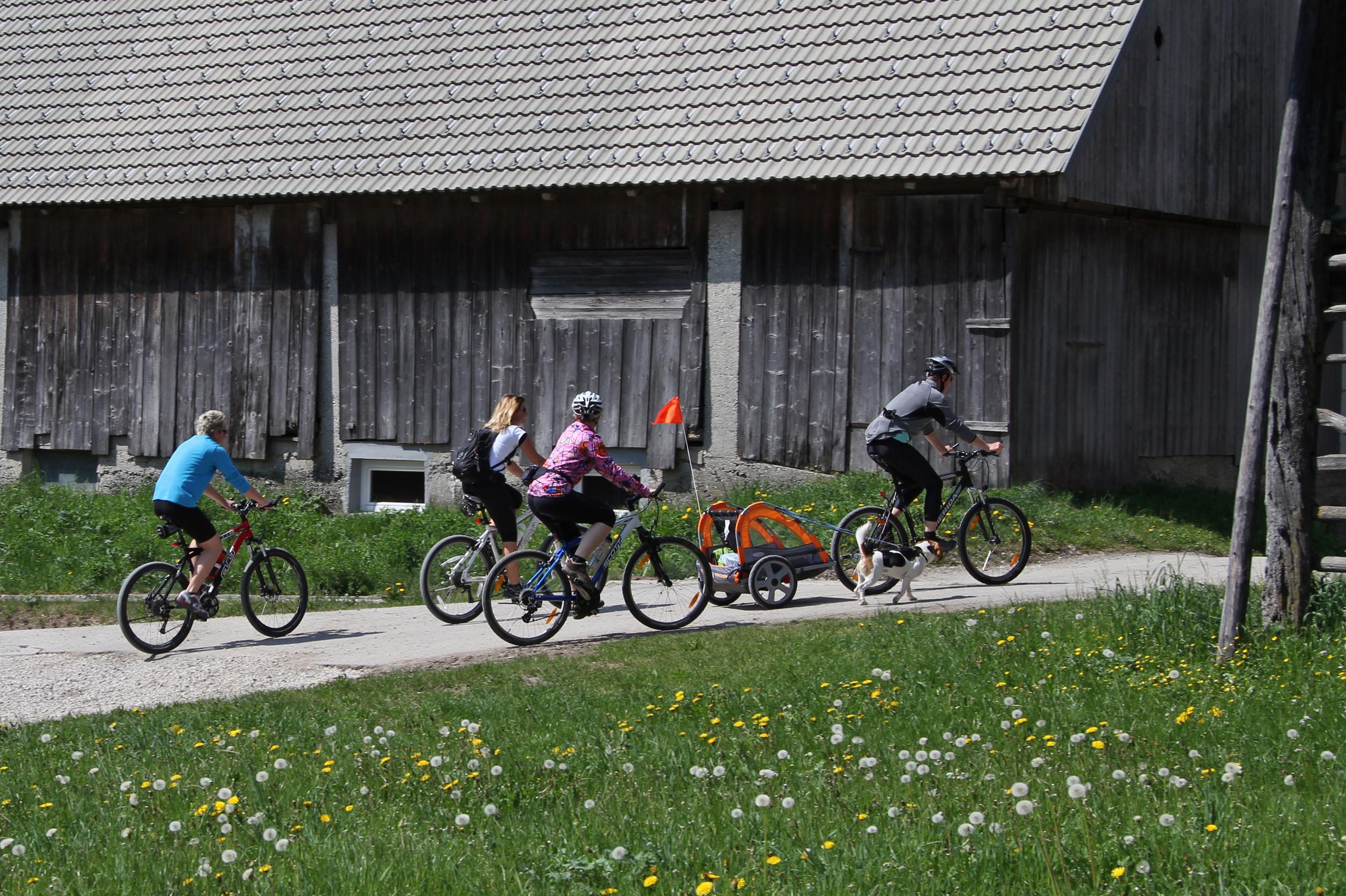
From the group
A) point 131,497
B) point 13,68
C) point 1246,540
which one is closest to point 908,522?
point 1246,540

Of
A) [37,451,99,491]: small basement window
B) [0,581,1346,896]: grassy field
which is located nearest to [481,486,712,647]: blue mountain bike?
[0,581,1346,896]: grassy field

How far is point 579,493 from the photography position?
1010cm

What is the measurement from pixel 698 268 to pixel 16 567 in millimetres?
7241

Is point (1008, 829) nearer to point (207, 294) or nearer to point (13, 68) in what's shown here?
point (207, 294)

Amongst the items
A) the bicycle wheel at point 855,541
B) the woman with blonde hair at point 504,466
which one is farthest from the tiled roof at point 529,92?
the woman with blonde hair at point 504,466

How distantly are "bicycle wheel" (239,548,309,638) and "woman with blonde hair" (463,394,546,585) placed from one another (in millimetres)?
1336

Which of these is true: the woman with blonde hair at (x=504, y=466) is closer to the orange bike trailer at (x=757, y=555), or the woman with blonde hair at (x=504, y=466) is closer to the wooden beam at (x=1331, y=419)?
the orange bike trailer at (x=757, y=555)

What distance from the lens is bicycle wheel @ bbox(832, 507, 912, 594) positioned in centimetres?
1144

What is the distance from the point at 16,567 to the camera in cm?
1428

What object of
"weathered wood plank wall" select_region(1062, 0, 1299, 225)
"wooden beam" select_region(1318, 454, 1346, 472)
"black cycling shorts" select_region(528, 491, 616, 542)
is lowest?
"black cycling shorts" select_region(528, 491, 616, 542)

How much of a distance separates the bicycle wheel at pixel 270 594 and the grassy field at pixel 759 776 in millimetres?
2392

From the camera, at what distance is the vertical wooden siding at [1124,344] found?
50.5ft

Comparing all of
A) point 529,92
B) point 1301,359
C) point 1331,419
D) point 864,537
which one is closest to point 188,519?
point 864,537

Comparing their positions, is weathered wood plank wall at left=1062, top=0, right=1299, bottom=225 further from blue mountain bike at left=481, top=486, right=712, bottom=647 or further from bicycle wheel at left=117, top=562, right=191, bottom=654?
bicycle wheel at left=117, top=562, right=191, bottom=654
